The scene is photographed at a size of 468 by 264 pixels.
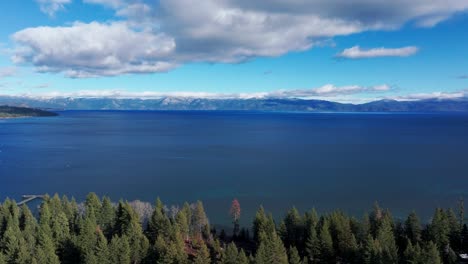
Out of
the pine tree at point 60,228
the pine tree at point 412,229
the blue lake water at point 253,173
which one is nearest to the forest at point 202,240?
the pine tree at point 412,229

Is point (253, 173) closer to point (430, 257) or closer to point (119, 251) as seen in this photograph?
point (119, 251)

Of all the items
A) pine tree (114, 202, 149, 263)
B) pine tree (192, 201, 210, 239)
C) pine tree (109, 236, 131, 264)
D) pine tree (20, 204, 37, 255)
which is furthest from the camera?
pine tree (192, 201, 210, 239)

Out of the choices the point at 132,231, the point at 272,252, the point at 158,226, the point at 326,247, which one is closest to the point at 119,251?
the point at 132,231

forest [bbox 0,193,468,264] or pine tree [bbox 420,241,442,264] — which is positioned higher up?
pine tree [bbox 420,241,442,264]

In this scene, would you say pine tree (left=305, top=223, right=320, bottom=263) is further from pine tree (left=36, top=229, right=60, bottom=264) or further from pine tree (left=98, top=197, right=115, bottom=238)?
pine tree (left=36, top=229, right=60, bottom=264)

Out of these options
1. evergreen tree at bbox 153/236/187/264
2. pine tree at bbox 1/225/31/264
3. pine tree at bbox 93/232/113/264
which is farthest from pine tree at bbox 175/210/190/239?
pine tree at bbox 1/225/31/264

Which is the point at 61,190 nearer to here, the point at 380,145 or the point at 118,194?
the point at 118,194

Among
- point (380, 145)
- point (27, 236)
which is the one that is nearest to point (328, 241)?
point (27, 236)

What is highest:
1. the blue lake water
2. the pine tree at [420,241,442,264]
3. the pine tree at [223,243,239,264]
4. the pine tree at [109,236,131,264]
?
the pine tree at [420,241,442,264]
